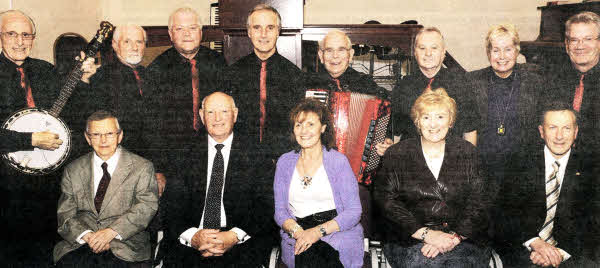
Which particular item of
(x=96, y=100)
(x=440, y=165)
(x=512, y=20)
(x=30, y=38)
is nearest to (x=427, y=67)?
(x=440, y=165)

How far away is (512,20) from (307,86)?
442 cm

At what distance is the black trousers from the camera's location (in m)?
2.48

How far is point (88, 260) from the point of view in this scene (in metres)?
2.48

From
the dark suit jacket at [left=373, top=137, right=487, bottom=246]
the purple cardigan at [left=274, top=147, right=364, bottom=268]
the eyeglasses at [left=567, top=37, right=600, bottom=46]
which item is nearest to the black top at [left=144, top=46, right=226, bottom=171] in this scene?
the purple cardigan at [left=274, top=147, right=364, bottom=268]

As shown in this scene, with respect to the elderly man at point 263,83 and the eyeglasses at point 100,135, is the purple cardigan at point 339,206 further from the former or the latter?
the eyeglasses at point 100,135

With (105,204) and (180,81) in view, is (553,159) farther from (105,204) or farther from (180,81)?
(105,204)

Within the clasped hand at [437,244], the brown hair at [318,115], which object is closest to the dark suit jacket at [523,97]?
the clasped hand at [437,244]

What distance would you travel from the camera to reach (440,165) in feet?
8.02

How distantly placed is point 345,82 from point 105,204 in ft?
5.20

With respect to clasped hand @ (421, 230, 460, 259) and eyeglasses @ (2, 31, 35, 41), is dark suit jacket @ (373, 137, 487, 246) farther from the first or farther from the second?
eyeglasses @ (2, 31, 35, 41)

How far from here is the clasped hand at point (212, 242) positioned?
248cm

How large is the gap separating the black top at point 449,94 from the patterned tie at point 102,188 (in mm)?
1649

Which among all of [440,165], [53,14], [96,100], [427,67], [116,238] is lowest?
[116,238]

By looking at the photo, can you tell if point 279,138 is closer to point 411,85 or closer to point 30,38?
point 411,85
